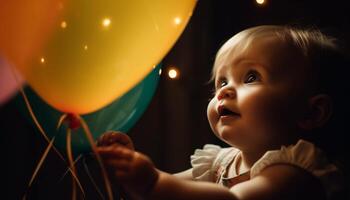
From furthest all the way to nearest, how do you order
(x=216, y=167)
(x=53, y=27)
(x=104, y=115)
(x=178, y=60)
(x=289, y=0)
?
(x=178, y=60)
(x=289, y=0)
(x=216, y=167)
(x=104, y=115)
(x=53, y=27)

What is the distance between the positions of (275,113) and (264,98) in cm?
4

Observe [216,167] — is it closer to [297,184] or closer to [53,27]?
[297,184]

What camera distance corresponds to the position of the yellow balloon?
628 mm

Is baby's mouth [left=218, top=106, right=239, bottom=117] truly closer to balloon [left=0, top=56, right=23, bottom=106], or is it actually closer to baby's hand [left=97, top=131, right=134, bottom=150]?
baby's hand [left=97, top=131, right=134, bottom=150]

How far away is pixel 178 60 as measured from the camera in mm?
1303

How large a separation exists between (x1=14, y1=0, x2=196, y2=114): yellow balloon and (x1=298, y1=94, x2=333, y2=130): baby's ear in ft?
1.22

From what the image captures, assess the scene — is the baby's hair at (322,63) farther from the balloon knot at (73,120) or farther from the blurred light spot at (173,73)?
the balloon knot at (73,120)

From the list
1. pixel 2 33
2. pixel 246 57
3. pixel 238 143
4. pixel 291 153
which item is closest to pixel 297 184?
pixel 291 153

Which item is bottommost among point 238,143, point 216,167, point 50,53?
point 216,167

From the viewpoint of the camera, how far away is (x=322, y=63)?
34.5 inches

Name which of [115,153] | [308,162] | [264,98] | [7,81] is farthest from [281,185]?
[7,81]

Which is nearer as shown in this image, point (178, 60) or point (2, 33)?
point (2, 33)

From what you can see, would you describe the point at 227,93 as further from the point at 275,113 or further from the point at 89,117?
the point at 89,117

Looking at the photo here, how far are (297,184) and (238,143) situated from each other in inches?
6.7
